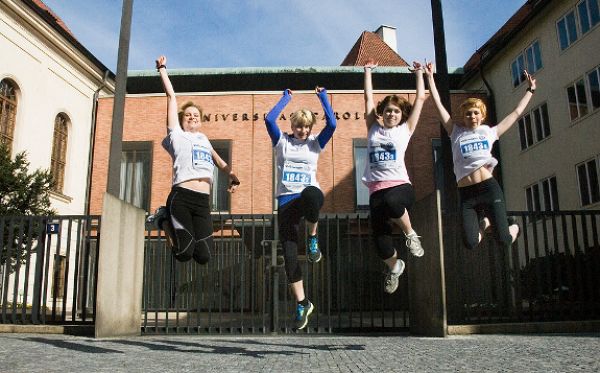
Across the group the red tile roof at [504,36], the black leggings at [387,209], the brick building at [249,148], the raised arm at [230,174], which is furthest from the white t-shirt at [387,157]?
the red tile roof at [504,36]

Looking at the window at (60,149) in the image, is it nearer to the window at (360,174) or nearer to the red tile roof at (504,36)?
the window at (360,174)

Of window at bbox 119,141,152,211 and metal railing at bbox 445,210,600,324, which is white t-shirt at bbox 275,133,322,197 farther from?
window at bbox 119,141,152,211

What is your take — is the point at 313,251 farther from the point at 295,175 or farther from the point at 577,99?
the point at 577,99

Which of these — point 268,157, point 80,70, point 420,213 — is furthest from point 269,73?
point 420,213

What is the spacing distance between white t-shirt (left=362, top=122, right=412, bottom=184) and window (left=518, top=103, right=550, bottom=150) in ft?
56.8

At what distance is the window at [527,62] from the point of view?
2155cm

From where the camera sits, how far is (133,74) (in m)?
25.9

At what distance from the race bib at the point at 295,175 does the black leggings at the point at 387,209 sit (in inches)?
28.6

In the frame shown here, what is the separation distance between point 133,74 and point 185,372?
73.3ft

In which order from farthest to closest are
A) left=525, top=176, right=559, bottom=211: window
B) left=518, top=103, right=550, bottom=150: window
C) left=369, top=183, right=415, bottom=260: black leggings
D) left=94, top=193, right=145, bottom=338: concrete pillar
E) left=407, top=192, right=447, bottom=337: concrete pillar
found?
left=518, top=103, right=550, bottom=150: window < left=525, top=176, right=559, bottom=211: window < left=94, top=193, right=145, bottom=338: concrete pillar < left=407, top=192, right=447, bottom=337: concrete pillar < left=369, top=183, right=415, bottom=260: black leggings

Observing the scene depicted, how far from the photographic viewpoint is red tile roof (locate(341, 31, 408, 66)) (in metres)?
30.2

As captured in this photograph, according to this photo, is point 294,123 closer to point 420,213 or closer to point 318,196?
point 318,196

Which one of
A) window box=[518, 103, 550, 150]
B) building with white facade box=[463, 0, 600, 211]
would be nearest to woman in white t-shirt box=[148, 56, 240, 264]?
building with white facade box=[463, 0, 600, 211]

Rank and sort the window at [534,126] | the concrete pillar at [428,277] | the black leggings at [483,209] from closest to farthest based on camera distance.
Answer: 1. the black leggings at [483,209]
2. the concrete pillar at [428,277]
3. the window at [534,126]
